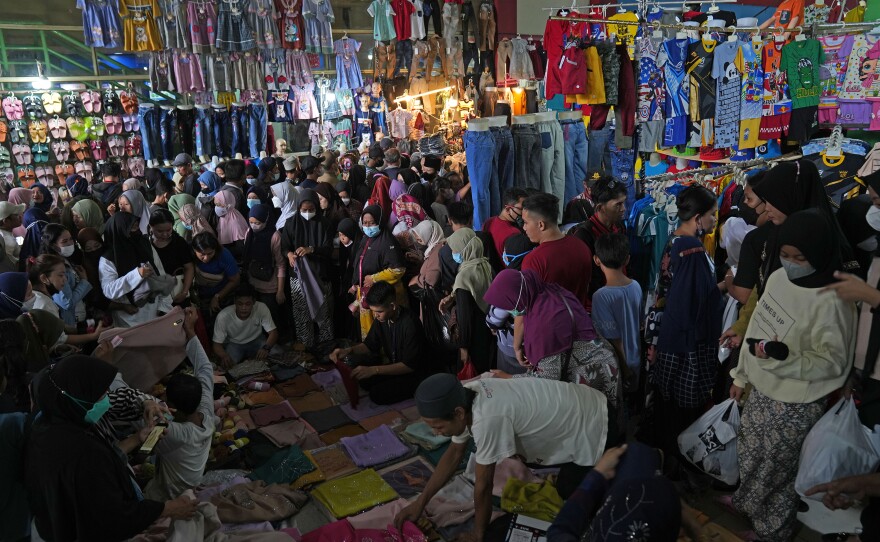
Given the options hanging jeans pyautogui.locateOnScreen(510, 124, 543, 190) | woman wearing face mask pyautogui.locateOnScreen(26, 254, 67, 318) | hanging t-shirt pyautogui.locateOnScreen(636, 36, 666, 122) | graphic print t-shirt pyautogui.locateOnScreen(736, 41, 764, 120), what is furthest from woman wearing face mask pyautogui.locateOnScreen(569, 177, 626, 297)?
woman wearing face mask pyautogui.locateOnScreen(26, 254, 67, 318)

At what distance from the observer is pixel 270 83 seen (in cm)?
1016

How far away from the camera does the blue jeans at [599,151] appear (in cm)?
671

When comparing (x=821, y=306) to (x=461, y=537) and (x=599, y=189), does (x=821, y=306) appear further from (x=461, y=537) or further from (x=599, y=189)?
(x=599, y=189)

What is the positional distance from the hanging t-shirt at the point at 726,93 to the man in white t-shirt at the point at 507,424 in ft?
15.8

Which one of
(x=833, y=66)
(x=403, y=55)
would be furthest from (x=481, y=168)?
(x=403, y=55)

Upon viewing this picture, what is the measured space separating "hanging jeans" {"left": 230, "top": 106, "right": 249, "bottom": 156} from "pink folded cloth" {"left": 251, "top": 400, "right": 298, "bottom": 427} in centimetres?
670

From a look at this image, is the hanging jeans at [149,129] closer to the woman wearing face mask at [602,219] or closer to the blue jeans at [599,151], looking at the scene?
the blue jeans at [599,151]

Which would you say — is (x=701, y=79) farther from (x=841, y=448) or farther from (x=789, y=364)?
(x=841, y=448)

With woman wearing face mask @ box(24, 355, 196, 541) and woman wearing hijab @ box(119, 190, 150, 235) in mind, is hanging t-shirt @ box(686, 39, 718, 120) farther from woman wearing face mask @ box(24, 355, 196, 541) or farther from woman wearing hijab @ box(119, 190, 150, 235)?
woman wearing face mask @ box(24, 355, 196, 541)

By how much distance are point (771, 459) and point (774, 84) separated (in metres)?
5.03

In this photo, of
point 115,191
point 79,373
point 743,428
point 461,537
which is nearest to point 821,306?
point 743,428

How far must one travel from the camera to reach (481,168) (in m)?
5.66

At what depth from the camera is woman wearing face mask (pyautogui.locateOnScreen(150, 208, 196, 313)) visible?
16.7 feet

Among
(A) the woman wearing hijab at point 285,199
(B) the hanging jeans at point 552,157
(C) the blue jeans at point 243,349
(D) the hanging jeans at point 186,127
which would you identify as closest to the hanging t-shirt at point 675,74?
(B) the hanging jeans at point 552,157
